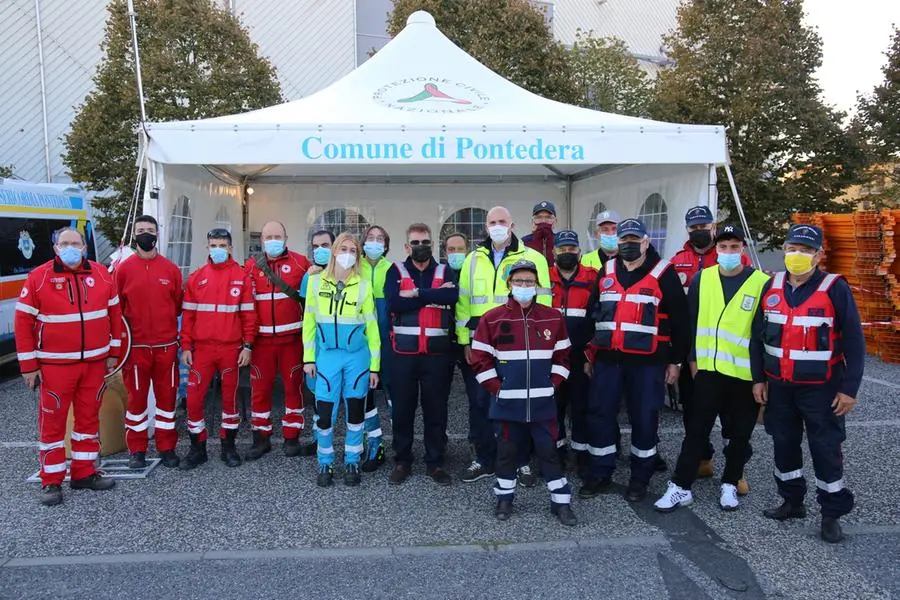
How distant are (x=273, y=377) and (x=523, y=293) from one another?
241cm

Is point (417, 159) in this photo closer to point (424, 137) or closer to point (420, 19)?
point (424, 137)

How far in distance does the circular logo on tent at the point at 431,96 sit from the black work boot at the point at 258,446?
11.1 ft

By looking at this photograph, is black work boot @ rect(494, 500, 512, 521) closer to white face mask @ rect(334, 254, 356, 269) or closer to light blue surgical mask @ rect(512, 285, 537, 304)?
light blue surgical mask @ rect(512, 285, 537, 304)

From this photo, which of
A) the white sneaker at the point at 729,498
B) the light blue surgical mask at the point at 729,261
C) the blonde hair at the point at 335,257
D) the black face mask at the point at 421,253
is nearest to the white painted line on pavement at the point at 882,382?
the white sneaker at the point at 729,498

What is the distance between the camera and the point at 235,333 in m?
4.88

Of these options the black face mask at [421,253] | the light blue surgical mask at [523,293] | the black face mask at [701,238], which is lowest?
the light blue surgical mask at [523,293]

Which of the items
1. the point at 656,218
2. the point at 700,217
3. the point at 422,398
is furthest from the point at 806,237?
the point at 656,218

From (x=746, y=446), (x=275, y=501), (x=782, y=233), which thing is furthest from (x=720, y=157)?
(x=782, y=233)

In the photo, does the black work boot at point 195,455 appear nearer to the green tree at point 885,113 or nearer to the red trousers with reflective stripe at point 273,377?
the red trousers with reflective stripe at point 273,377

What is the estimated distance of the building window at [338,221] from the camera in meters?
9.16

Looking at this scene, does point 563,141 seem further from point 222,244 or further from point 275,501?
point 275,501

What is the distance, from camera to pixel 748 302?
390 centimetres

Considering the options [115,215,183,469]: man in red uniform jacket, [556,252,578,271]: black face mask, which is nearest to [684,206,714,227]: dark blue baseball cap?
[556,252,578,271]: black face mask

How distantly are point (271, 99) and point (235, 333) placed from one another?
976 centimetres
